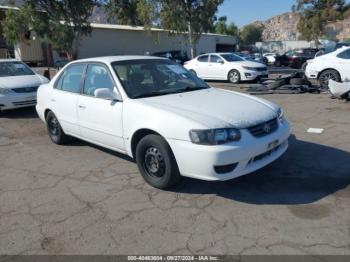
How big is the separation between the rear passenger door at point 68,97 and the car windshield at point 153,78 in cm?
90

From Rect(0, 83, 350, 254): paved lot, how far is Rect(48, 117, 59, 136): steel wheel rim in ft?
2.07

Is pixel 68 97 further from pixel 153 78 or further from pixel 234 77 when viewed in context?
pixel 234 77

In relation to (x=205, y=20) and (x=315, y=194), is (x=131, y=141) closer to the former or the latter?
(x=315, y=194)

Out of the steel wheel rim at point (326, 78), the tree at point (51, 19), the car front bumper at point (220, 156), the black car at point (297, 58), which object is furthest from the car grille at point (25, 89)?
the black car at point (297, 58)

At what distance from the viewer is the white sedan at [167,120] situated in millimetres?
3814

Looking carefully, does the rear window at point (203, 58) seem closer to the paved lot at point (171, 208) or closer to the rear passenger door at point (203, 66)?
the rear passenger door at point (203, 66)

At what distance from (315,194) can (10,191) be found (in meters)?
3.69

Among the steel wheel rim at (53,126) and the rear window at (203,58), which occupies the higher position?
the rear window at (203,58)

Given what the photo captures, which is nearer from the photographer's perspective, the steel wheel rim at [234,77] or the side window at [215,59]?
the steel wheel rim at [234,77]

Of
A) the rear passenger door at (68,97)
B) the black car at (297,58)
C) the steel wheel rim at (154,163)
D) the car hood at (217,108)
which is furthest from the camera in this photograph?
the black car at (297,58)

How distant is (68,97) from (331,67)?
902 cm

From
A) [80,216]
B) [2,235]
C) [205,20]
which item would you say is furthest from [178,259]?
[205,20]

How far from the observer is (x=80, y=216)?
3.81m

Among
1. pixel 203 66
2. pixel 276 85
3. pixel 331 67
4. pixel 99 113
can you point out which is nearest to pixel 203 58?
pixel 203 66
